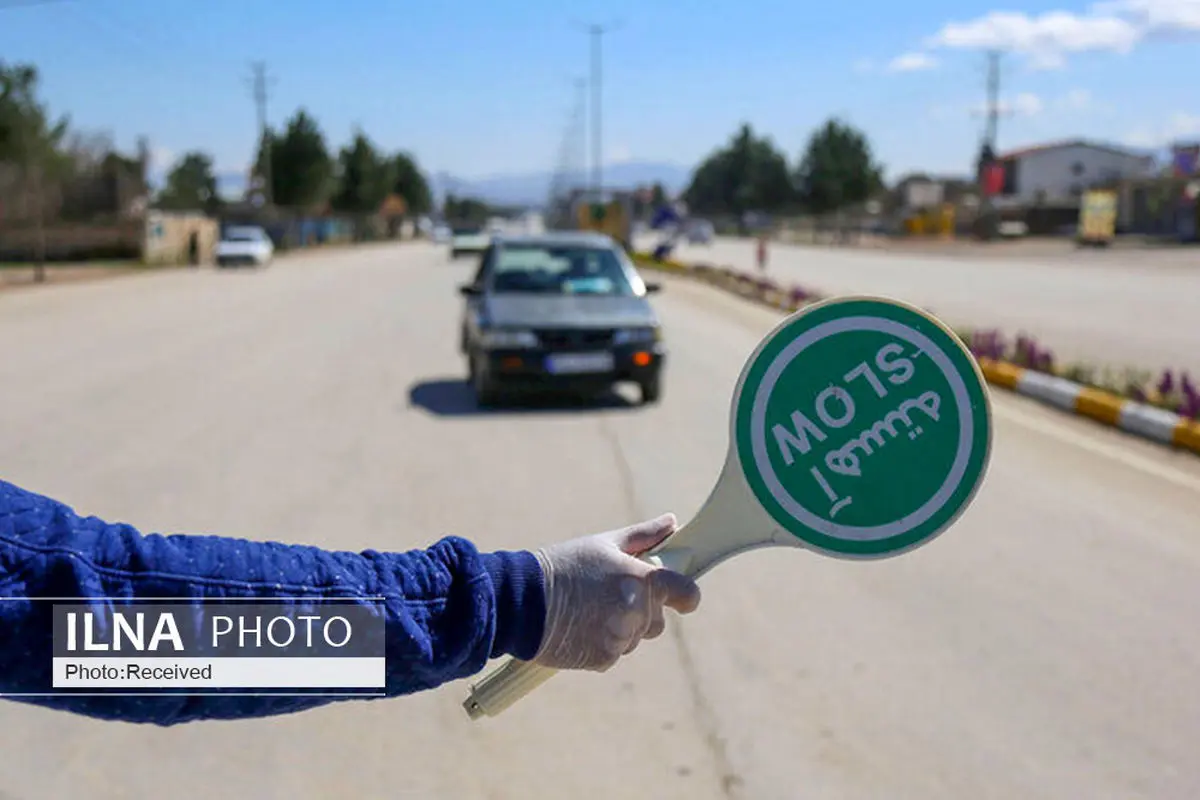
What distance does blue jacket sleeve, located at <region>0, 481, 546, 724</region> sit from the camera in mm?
1462

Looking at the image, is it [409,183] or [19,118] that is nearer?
[19,118]

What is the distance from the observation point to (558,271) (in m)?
12.5

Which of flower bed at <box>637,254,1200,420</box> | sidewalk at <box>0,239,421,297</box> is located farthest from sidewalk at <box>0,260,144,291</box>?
flower bed at <box>637,254,1200,420</box>

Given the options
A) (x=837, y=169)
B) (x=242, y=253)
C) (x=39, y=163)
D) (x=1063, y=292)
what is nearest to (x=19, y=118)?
(x=39, y=163)

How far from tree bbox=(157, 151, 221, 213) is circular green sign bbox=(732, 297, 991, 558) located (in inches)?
3677

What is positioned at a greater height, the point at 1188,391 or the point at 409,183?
the point at 409,183

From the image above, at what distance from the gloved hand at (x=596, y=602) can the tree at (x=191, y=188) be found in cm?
9320

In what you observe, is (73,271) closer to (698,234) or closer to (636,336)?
(698,234)

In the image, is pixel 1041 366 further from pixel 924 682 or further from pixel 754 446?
pixel 754 446

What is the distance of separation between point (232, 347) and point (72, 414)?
6.08m

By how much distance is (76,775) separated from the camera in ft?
12.4

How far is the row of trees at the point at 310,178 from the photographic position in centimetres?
8000

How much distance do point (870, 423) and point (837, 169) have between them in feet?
342

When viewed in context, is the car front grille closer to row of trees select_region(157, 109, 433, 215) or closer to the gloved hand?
the gloved hand
